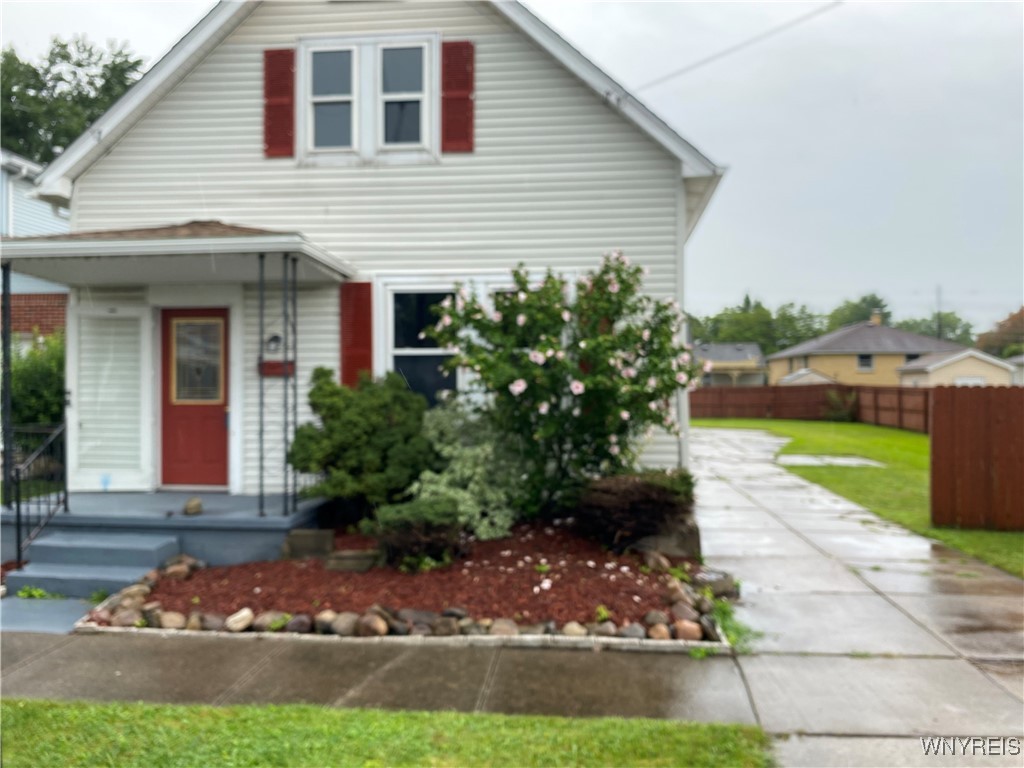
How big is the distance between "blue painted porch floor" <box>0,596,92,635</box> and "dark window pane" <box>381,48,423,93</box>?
6231 millimetres

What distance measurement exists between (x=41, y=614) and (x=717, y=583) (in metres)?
5.52

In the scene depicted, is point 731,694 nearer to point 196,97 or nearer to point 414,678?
point 414,678

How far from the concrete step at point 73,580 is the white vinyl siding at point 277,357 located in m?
2.13

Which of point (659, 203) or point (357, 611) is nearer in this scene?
point (357, 611)

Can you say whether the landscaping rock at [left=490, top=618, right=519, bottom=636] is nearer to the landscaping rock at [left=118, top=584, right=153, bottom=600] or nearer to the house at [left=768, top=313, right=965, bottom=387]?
the landscaping rock at [left=118, top=584, right=153, bottom=600]

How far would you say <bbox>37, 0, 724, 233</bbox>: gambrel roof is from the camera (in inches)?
313

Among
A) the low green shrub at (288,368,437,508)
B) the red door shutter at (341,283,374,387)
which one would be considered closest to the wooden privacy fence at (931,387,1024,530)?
the low green shrub at (288,368,437,508)

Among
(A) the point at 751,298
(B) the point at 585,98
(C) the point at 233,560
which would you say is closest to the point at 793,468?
(A) the point at 751,298

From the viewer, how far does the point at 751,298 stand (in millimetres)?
20781

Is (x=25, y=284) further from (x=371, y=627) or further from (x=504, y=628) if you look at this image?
(x=504, y=628)

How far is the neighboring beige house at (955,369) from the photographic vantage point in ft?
81.6

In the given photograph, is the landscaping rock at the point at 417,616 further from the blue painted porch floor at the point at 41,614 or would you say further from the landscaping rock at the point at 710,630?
the blue painted porch floor at the point at 41,614

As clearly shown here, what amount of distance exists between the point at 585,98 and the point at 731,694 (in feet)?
21.1

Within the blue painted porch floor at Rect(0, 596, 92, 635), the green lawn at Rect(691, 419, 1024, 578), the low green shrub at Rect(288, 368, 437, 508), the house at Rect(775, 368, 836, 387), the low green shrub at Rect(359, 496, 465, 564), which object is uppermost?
the house at Rect(775, 368, 836, 387)
